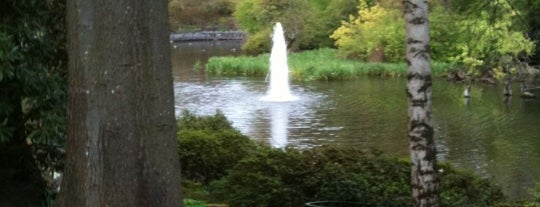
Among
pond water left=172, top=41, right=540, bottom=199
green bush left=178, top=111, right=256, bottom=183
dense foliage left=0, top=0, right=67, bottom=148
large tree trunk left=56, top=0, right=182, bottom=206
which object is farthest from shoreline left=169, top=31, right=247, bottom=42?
large tree trunk left=56, top=0, right=182, bottom=206

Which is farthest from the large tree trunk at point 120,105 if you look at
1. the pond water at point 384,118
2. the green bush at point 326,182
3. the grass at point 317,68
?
the grass at point 317,68

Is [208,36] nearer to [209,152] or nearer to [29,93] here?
[209,152]

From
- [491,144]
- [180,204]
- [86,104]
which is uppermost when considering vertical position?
[86,104]

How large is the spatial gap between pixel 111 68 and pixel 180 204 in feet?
3.20

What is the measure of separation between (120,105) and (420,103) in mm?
2298

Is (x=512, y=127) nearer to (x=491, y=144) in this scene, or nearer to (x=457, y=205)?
(x=491, y=144)

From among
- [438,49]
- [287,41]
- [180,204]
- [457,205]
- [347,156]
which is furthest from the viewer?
[287,41]

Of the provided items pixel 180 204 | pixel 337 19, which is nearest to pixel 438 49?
pixel 337 19

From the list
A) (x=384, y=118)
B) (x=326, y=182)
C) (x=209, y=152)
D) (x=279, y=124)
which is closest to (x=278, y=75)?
(x=384, y=118)

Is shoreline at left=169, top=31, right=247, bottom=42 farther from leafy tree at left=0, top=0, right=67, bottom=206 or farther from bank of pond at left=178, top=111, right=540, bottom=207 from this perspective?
leafy tree at left=0, top=0, right=67, bottom=206

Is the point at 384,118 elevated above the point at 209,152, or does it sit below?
below

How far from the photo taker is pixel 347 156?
817cm

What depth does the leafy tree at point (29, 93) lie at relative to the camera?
18.8 feet

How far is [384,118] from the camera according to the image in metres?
21.1
